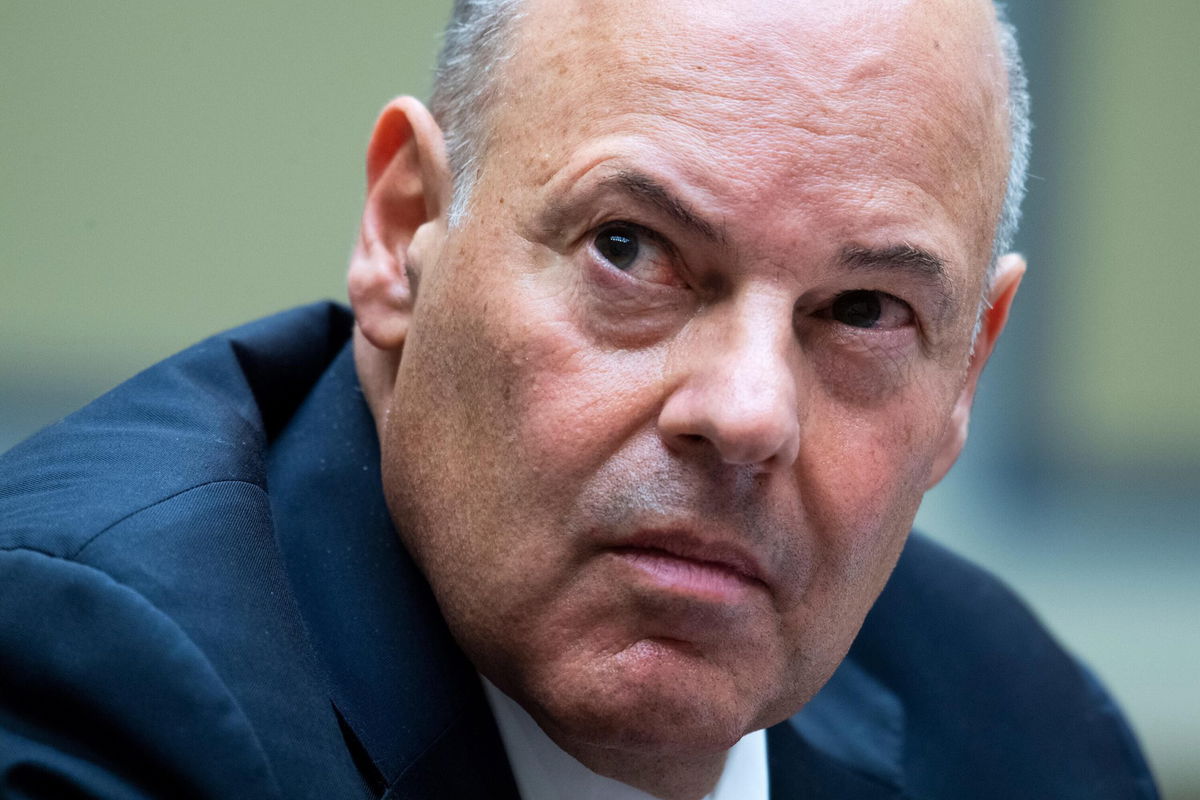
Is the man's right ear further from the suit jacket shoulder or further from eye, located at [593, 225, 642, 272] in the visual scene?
the suit jacket shoulder

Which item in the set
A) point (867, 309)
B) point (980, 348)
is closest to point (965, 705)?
point (980, 348)

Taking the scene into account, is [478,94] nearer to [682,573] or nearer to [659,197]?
[659,197]

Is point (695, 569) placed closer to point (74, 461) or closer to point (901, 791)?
point (74, 461)

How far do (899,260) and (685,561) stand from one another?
0.45m

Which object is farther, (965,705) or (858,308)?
(965,705)

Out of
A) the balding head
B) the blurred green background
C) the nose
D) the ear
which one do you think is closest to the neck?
the balding head

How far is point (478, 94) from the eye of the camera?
180cm

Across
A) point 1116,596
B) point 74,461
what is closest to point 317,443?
point 74,461

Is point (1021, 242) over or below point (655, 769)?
over

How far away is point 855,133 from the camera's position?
5.32 feet

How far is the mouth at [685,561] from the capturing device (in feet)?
5.07

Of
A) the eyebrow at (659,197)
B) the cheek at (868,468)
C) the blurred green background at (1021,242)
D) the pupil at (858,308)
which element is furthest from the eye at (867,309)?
the blurred green background at (1021,242)

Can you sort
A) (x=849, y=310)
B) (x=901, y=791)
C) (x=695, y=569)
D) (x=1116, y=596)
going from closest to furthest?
(x=695, y=569), (x=849, y=310), (x=901, y=791), (x=1116, y=596)

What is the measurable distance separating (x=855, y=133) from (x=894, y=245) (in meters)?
0.14
